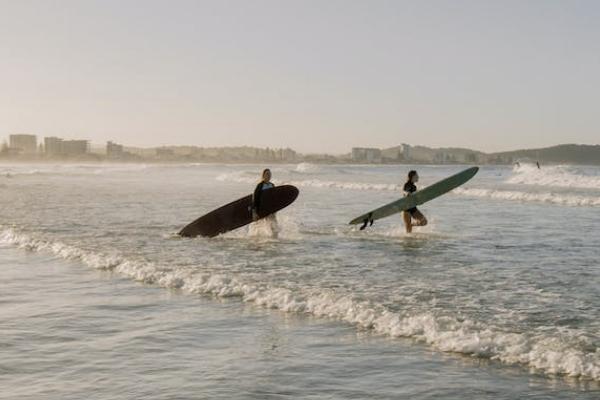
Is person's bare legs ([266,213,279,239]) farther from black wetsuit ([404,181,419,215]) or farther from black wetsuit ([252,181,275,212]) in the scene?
black wetsuit ([404,181,419,215])

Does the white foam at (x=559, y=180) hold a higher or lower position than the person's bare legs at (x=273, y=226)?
higher

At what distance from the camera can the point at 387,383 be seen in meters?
5.67

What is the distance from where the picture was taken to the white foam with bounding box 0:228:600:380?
6219 mm

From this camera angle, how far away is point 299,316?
8.24 metres

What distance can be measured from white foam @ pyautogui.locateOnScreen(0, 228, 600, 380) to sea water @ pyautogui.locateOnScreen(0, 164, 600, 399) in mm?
22

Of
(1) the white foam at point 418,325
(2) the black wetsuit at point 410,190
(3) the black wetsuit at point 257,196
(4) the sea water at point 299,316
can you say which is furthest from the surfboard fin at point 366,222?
(1) the white foam at point 418,325

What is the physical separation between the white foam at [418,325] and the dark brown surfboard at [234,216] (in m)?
5.37

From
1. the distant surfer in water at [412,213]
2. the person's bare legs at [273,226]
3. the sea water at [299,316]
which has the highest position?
the distant surfer in water at [412,213]

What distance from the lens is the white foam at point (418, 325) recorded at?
6219 mm

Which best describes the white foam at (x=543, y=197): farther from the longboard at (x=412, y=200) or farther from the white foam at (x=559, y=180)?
the longboard at (x=412, y=200)

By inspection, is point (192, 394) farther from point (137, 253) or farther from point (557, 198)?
point (557, 198)

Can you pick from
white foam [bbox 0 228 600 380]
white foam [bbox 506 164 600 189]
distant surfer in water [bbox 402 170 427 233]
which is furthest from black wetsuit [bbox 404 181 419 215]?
white foam [bbox 506 164 600 189]

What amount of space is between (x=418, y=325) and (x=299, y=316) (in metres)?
1.51

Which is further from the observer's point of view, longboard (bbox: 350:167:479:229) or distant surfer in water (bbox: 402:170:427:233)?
longboard (bbox: 350:167:479:229)
